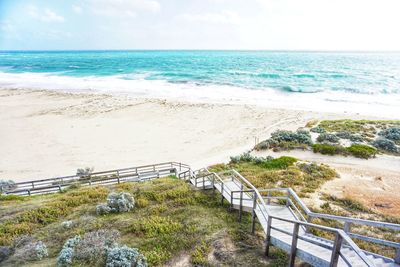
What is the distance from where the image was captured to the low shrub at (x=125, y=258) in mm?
6777

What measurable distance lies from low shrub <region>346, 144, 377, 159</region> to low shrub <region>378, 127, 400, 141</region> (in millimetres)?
4277

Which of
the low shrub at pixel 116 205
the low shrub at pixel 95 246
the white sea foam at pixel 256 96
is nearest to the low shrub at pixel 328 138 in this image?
the white sea foam at pixel 256 96

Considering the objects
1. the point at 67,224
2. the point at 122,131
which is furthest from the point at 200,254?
the point at 122,131

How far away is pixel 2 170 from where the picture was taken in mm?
19078

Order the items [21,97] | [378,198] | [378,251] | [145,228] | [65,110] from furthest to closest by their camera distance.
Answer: [21,97], [65,110], [378,198], [145,228], [378,251]

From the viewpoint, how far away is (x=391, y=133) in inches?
A: 904

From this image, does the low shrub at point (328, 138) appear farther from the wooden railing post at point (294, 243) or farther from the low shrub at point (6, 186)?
the low shrub at point (6, 186)

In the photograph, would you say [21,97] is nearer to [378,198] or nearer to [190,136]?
[190,136]

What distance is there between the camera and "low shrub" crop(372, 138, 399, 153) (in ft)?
65.6

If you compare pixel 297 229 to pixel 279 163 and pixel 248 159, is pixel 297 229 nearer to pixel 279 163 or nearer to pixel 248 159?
pixel 279 163

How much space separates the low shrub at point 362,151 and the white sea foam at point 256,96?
57.1 feet

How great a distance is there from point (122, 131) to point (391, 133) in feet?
81.2

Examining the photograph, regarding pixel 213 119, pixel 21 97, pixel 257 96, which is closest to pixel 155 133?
pixel 213 119

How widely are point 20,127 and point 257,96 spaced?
3457cm
